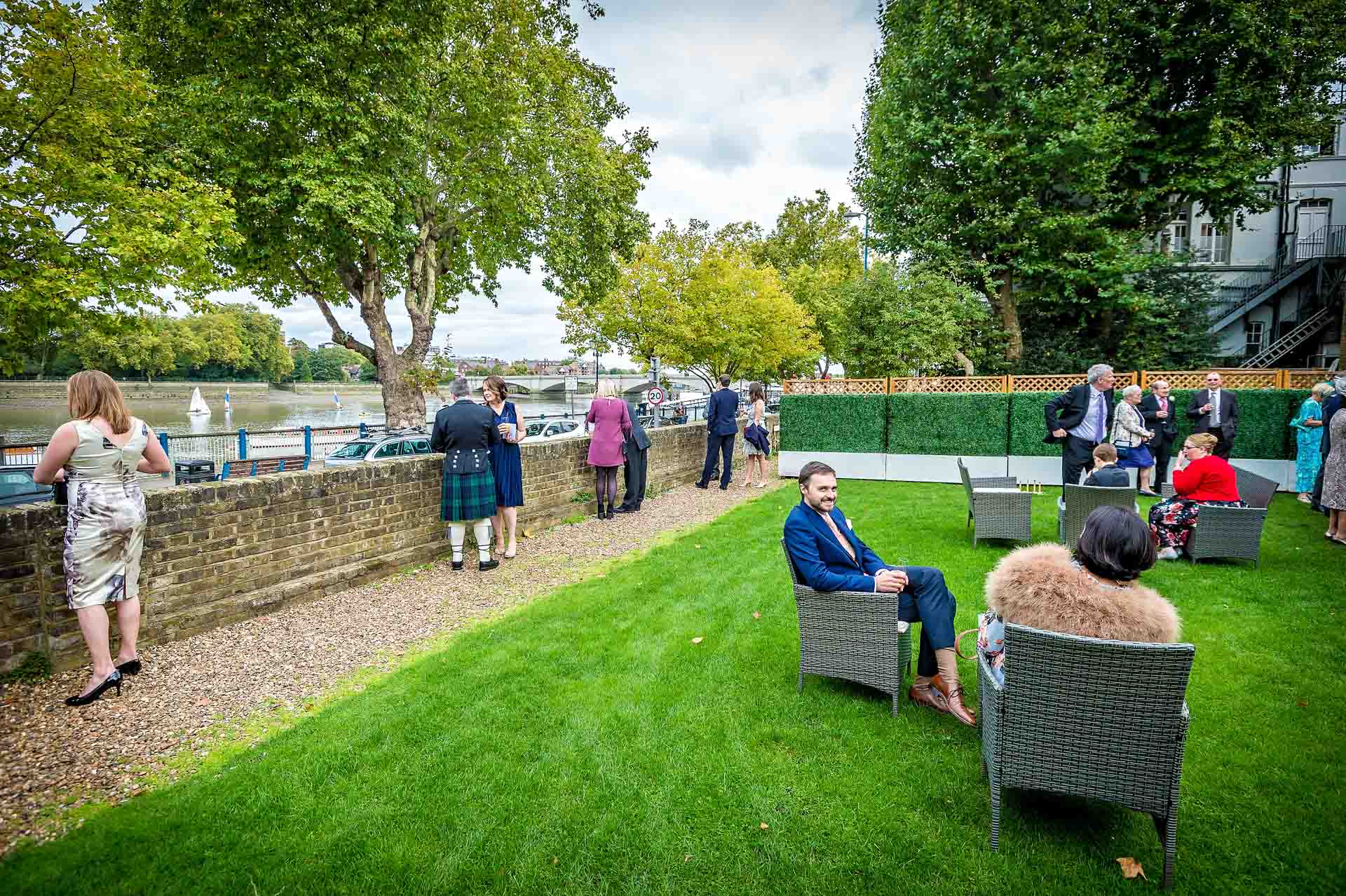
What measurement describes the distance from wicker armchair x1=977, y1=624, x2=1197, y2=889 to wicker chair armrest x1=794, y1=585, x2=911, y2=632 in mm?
916

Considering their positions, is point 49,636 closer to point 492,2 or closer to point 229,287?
point 229,287

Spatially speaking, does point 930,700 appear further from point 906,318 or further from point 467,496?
point 906,318

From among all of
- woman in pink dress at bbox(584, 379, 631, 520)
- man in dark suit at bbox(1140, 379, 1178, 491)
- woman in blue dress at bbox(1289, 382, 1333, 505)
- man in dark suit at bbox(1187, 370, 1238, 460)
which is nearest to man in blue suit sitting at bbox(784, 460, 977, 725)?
woman in pink dress at bbox(584, 379, 631, 520)

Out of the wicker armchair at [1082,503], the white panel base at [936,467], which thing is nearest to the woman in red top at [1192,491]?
the wicker armchair at [1082,503]

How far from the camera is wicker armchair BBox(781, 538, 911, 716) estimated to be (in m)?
3.60

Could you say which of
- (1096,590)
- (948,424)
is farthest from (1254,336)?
(1096,590)

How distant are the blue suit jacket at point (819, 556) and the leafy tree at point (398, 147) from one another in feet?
47.3

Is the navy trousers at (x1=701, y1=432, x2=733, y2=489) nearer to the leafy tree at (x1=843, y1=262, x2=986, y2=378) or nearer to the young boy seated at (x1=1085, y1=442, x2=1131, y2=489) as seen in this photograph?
the leafy tree at (x1=843, y1=262, x2=986, y2=378)

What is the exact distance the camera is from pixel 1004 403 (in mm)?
12906

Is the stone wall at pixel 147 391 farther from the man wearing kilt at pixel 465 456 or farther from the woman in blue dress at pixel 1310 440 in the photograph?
the woman in blue dress at pixel 1310 440

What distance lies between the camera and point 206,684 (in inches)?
167

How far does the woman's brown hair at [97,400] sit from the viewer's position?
386 cm

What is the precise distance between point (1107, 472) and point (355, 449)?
14.3 meters

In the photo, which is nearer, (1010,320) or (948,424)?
(948,424)
